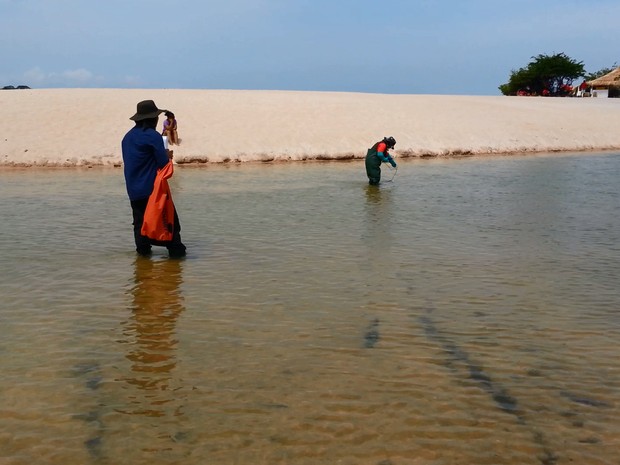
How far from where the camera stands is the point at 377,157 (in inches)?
563

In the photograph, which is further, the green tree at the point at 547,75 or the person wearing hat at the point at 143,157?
the green tree at the point at 547,75

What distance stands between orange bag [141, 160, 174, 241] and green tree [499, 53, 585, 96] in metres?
62.5

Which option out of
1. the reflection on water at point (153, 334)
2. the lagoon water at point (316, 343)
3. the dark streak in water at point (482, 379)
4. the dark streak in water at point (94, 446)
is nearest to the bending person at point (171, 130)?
the lagoon water at point (316, 343)

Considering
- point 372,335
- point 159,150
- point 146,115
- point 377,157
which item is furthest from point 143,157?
point 377,157

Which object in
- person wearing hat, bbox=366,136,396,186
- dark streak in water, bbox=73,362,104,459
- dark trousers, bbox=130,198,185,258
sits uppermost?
person wearing hat, bbox=366,136,396,186

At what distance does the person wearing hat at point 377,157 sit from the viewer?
542 inches

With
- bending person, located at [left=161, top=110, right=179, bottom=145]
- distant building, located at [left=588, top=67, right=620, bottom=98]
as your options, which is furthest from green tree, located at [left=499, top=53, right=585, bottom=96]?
bending person, located at [left=161, top=110, right=179, bottom=145]

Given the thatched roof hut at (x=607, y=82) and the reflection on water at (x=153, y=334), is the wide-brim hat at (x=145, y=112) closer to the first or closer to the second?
the reflection on water at (x=153, y=334)

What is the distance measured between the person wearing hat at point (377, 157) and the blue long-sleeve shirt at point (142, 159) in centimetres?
702

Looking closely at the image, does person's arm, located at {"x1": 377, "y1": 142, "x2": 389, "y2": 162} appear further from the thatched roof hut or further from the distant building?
the thatched roof hut

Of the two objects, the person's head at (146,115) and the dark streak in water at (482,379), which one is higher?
the person's head at (146,115)

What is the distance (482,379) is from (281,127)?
23099 mm

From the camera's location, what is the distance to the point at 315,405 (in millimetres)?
3904

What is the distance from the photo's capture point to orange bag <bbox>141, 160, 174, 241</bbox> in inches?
285
